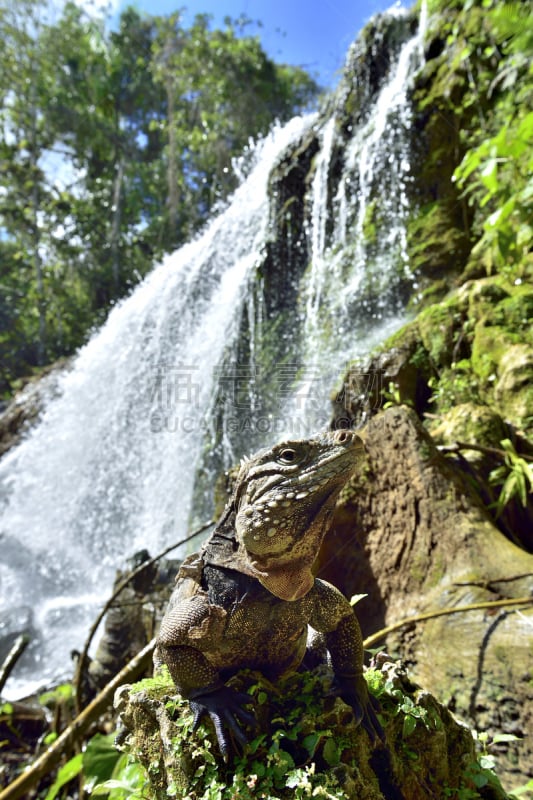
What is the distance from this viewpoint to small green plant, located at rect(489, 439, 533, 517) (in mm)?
3492

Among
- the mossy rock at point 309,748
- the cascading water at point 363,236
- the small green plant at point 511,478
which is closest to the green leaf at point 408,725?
the mossy rock at point 309,748

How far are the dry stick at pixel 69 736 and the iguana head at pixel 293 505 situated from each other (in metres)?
1.22

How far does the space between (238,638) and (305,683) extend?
0.29 meters

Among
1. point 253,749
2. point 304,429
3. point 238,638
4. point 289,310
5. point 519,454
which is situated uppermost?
point 289,310

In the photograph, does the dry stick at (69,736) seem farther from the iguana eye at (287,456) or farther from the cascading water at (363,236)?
the cascading water at (363,236)

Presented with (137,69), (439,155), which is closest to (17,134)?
(137,69)

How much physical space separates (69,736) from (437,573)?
2057 mm

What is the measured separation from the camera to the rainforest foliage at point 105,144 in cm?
2006

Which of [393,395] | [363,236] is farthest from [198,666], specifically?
[363,236]

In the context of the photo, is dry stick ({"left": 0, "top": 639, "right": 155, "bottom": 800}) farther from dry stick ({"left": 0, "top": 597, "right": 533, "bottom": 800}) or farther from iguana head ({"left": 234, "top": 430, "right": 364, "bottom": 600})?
iguana head ({"left": 234, "top": 430, "right": 364, "bottom": 600})

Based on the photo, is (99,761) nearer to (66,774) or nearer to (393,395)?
(66,774)

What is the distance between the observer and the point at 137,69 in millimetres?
23359

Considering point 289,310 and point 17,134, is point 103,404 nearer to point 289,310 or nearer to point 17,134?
point 289,310

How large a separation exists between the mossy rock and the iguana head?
0.34 m
